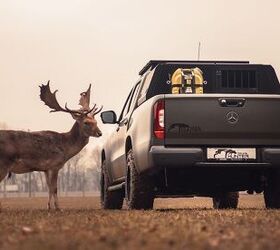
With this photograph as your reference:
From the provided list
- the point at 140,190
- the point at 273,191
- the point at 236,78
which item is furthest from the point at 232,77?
the point at 140,190

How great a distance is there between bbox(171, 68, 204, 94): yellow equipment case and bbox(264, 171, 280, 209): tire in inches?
72.2

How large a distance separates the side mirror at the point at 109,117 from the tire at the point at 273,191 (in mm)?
3400

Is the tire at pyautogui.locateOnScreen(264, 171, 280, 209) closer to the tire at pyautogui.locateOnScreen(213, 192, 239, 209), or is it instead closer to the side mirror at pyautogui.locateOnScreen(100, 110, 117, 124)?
the tire at pyautogui.locateOnScreen(213, 192, 239, 209)

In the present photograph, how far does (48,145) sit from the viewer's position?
13.0m

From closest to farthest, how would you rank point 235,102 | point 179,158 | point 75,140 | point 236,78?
point 179,158 < point 235,102 < point 236,78 < point 75,140

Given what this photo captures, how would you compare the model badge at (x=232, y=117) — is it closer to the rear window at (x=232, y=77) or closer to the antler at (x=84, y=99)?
the rear window at (x=232, y=77)

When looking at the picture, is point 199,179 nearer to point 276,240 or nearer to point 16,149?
point 16,149

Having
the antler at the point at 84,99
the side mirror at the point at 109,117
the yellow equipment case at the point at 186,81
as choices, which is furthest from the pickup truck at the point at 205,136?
the antler at the point at 84,99

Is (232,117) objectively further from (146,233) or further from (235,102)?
(146,233)

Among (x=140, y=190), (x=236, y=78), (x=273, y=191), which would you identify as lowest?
(x=273, y=191)

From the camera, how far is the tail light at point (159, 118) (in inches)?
372

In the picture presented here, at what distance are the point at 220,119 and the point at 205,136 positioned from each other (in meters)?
0.33

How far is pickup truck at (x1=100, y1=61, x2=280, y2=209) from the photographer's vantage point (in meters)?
9.42

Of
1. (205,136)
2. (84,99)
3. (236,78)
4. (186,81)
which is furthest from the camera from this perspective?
(84,99)
